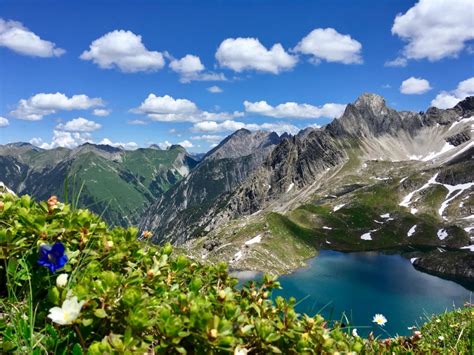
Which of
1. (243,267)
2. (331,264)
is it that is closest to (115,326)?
(243,267)

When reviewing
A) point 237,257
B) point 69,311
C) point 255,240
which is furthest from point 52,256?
point 255,240

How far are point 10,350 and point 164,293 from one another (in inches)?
49.4

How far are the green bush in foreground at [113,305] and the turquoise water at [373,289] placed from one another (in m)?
97.6

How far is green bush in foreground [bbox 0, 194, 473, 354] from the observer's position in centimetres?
285

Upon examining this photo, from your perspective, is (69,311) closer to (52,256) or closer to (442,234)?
(52,256)

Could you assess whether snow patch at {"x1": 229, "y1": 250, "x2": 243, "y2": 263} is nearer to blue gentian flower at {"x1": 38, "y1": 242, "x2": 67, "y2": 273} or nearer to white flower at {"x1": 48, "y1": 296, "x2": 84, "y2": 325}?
blue gentian flower at {"x1": 38, "y1": 242, "x2": 67, "y2": 273}

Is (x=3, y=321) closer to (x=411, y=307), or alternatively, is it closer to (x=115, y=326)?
(x=115, y=326)

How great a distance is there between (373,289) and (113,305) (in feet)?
458

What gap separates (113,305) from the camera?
304 cm

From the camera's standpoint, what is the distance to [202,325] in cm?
286

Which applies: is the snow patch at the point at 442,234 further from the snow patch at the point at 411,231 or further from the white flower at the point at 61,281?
the white flower at the point at 61,281

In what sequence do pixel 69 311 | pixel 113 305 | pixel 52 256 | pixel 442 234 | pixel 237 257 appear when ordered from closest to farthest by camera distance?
pixel 69 311, pixel 113 305, pixel 52 256, pixel 237 257, pixel 442 234

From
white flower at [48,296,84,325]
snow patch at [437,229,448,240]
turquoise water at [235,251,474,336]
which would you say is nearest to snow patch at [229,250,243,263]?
turquoise water at [235,251,474,336]

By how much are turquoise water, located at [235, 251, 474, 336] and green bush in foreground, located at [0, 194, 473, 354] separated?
97649 millimetres
